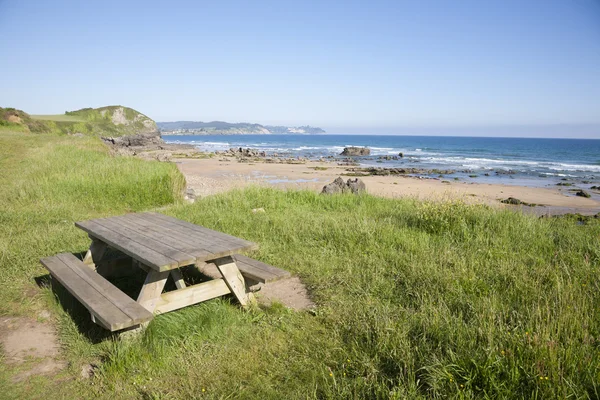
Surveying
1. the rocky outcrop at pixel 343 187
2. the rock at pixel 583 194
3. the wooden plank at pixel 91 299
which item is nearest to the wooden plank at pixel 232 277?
the wooden plank at pixel 91 299

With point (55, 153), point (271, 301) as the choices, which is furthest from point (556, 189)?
point (55, 153)

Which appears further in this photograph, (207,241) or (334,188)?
(334,188)

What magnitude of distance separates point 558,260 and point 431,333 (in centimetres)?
314

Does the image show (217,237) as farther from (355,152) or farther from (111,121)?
(111,121)

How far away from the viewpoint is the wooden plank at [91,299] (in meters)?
3.26

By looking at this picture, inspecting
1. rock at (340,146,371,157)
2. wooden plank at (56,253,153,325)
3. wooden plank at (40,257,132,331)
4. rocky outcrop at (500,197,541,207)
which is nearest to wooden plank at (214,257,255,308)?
wooden plank at (56,253,153,325)

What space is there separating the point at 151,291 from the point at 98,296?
0.55 meters

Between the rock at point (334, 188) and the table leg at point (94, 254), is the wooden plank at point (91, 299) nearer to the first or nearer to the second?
the table leg at point (94, 254)

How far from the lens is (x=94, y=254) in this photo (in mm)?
5305

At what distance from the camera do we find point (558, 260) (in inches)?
209

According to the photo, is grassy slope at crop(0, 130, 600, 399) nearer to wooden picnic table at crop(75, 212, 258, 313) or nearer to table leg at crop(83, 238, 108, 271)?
wooden picnic table at crop(75, 212, 258, 313)

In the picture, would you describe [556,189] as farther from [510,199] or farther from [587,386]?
[587,386]

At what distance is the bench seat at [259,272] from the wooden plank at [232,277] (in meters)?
0.11

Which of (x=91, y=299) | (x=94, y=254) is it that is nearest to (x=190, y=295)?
(x=91, y=299)
